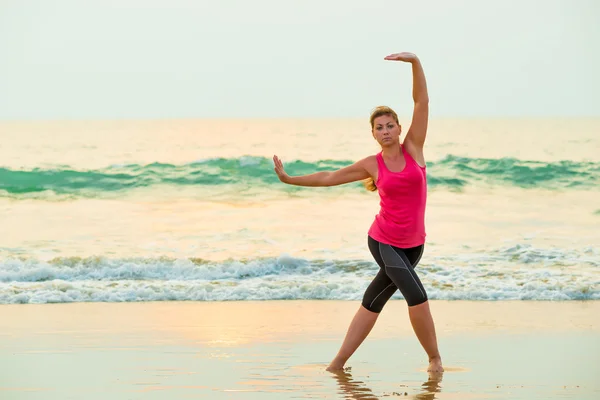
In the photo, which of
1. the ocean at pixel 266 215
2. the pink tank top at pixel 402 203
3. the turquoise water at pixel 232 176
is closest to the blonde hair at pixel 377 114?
the pink tank top at pixel 402 203

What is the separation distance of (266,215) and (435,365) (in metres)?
13.2

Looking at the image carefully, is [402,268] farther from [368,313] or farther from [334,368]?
[334,368]

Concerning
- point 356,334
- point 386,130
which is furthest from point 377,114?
point 356,334

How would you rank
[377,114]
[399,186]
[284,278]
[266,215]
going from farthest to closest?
[266,215], [284,278], [377,114], [399,186]

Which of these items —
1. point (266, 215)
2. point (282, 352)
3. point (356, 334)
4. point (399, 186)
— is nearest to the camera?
point (399, 186)

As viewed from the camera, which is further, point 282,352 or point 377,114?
point 282,352

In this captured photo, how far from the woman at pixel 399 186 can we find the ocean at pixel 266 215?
4599 mm

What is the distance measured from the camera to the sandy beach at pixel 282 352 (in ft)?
19.2

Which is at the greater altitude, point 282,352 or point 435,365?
point 435,365

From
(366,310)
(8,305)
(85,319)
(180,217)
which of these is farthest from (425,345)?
(180,217)

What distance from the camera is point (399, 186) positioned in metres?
5.98

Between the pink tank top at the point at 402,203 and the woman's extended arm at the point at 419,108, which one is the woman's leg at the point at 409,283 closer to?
the pink tank top at the point at 402,203

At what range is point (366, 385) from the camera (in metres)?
5.97

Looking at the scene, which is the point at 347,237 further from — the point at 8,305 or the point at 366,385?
the point at 366,385
